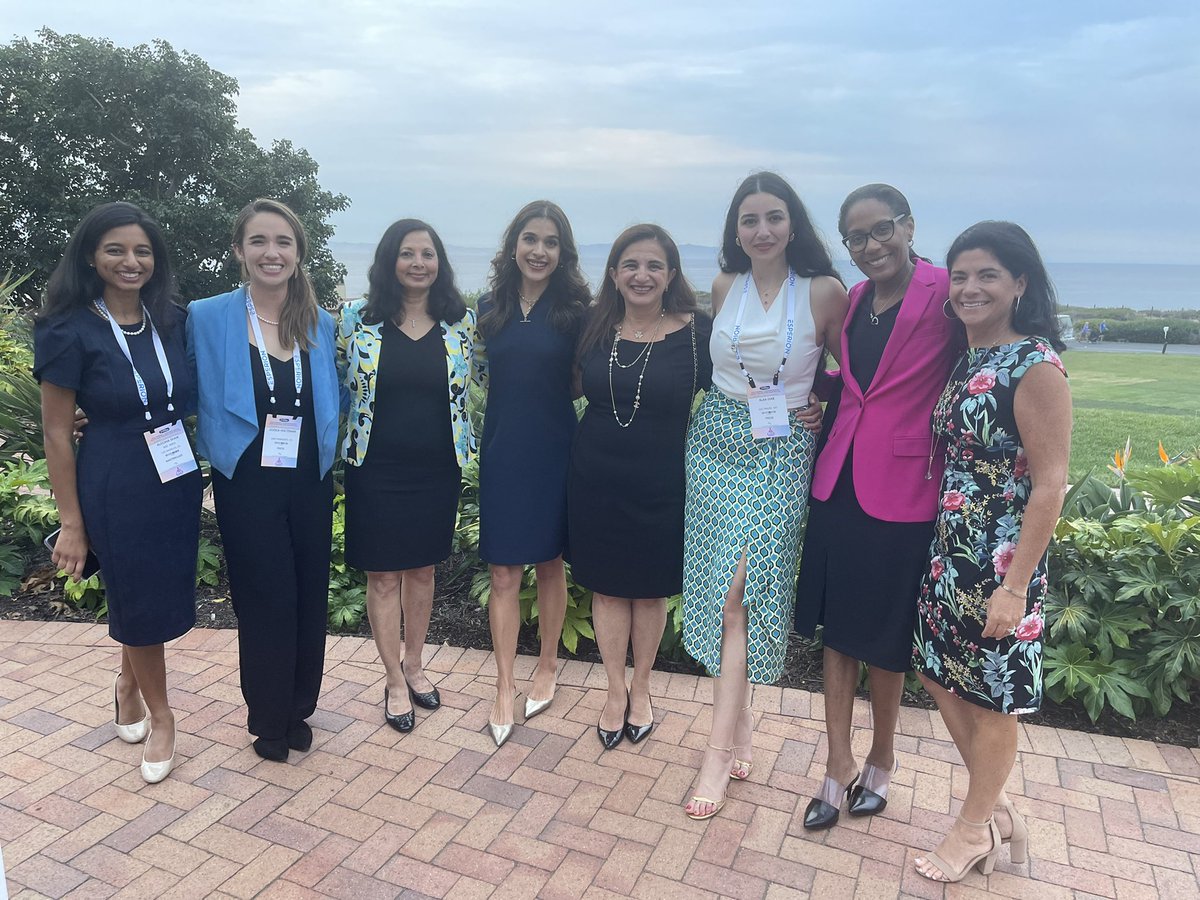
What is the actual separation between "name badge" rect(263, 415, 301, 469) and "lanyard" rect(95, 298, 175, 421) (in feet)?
1.08

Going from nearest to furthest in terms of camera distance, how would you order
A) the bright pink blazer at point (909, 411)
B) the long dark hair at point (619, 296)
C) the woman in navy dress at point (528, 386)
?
the bright pink blazer at point (909, 411), the long dark hair at point (619, 296), the woman in navy dress at point (528, 386)

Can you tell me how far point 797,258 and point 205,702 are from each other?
3.04m

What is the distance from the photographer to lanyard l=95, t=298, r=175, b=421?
2.62 m

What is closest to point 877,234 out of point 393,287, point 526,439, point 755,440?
point 755,440

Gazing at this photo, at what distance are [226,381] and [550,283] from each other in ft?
4.07

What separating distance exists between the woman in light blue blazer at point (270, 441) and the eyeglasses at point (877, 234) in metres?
1.85

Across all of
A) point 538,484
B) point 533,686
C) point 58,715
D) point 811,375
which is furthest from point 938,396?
point 58,715

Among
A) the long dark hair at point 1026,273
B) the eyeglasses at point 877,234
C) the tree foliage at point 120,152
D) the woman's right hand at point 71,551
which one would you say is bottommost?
the woman's right hand at point 71,551

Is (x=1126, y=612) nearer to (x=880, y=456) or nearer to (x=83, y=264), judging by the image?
(x=880, y=456)

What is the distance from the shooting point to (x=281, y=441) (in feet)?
9.14

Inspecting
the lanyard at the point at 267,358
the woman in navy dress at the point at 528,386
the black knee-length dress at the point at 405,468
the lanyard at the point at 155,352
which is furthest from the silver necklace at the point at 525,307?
the lanyard at the point at 155,352

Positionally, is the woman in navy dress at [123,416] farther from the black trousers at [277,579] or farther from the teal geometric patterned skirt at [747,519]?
the teal geometric patterned skirt at [747,519]

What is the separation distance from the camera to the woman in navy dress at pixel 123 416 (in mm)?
2578

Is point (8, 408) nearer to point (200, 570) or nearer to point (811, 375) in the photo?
point (200, 570)
